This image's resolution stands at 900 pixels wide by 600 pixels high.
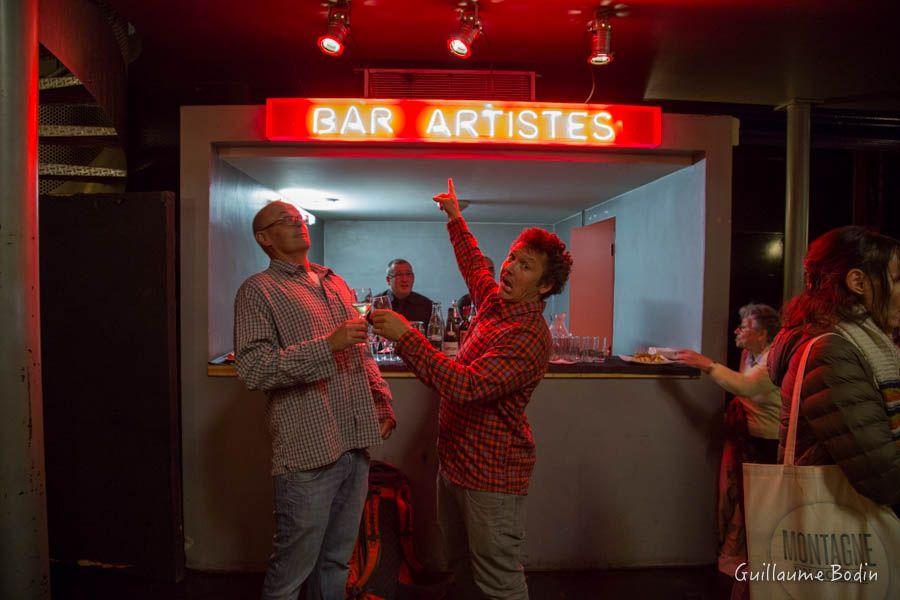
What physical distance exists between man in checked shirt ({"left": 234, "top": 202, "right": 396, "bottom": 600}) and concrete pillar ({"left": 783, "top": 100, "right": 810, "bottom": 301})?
368 cm

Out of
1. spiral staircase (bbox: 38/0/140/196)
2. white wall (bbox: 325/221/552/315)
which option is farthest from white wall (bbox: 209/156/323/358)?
white wall (bbox: 325/221/552/315)

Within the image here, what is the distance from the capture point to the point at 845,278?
153 centimetres

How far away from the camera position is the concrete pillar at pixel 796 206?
13.7ft

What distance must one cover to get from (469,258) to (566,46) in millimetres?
2041

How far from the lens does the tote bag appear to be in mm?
1423

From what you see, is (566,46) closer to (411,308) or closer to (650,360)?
(650,360)

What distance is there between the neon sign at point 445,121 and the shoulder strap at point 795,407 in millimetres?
1693

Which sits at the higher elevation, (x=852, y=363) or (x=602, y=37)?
(x=602, y=37)

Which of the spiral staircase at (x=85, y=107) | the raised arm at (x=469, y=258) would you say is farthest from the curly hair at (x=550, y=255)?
the spiral staircase at (x=85, y=107)

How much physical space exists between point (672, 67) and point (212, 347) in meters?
3.57

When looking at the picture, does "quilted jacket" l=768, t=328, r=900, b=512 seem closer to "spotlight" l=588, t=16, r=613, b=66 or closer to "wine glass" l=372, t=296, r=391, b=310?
"spotlight" l=588, t=16, r=613, b=66

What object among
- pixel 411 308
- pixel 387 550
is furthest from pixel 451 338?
pixel 411 308

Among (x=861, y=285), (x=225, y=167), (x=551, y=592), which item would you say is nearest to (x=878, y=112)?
(x=861, y=285)

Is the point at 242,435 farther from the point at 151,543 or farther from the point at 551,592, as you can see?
the point at 551,592
